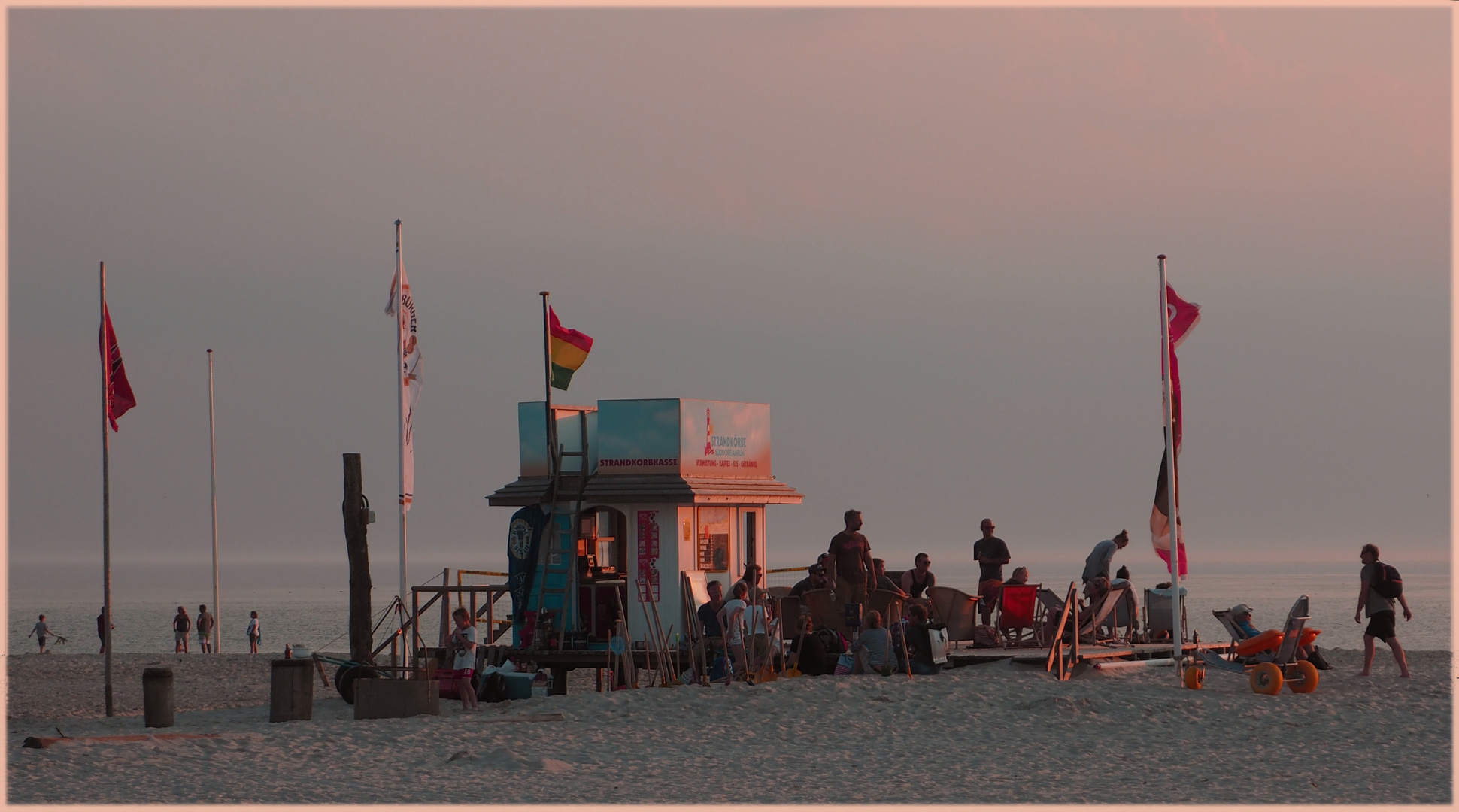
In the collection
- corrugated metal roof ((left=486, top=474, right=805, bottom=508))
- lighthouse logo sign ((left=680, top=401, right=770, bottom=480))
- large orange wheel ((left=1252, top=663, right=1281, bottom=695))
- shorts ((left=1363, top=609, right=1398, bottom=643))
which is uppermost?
lighthouse logo sign ((left=680, top=401, right=770, bottom=480))

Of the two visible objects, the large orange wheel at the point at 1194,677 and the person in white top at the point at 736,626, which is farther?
the person in white top at the point at 736,626

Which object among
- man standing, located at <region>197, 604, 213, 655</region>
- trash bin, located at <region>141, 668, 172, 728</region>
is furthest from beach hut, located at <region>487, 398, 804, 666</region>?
man standing, located at <region>197, 604, 213, 655</region>

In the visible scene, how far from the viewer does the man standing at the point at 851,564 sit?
1958cm

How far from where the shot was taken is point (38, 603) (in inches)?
6663

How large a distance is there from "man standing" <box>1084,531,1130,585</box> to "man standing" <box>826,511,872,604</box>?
2.73 metres

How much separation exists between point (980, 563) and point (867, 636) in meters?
2.90

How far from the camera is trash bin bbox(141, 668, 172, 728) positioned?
54.4 ft

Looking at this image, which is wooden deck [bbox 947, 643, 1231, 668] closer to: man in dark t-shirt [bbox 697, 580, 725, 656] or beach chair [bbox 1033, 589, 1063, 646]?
beach chair [bbox 1033, 589, 1063, 646]

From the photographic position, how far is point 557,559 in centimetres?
2030

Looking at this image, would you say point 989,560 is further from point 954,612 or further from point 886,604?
point 886,604

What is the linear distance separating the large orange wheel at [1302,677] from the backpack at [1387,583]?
1126mm

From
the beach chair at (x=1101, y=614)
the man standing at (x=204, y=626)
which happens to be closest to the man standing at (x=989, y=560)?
the beach chair at (x=1101, y=614)

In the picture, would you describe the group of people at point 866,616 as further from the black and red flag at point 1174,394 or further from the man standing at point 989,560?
the black and red flag at point 1174,394

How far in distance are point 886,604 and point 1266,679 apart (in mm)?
4387
